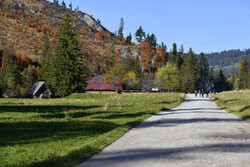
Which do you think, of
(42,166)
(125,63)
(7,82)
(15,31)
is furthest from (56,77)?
(15,31)

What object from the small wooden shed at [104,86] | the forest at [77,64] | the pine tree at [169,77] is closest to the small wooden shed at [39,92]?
the forest at [77,64]

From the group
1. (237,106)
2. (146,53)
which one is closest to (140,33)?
(146,53)

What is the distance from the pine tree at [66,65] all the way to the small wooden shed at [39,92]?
158 inches

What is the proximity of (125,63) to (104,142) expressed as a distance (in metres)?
100

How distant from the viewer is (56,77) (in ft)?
171

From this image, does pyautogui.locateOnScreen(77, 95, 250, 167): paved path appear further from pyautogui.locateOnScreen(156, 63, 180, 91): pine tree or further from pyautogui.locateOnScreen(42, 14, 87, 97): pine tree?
pyautogui.locateOnScreen(156, 63, 180, 91): pine tree

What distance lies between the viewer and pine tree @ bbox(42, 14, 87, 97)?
5134cm

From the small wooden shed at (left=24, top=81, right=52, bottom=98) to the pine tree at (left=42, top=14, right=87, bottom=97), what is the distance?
4.02m

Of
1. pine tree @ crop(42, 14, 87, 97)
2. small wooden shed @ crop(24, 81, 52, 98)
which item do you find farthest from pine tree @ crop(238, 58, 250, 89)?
small wooden shed @ crop(24, 81, 52, 98)

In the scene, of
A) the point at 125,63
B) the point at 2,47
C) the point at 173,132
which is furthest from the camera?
the point at 2,47

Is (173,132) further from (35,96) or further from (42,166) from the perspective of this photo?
(35,96)

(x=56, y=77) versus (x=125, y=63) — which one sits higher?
(x=125, y=63)

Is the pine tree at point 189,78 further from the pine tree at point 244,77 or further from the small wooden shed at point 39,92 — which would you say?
the small wooden shed at point 39,92

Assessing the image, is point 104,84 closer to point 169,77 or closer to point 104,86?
point 104,86
